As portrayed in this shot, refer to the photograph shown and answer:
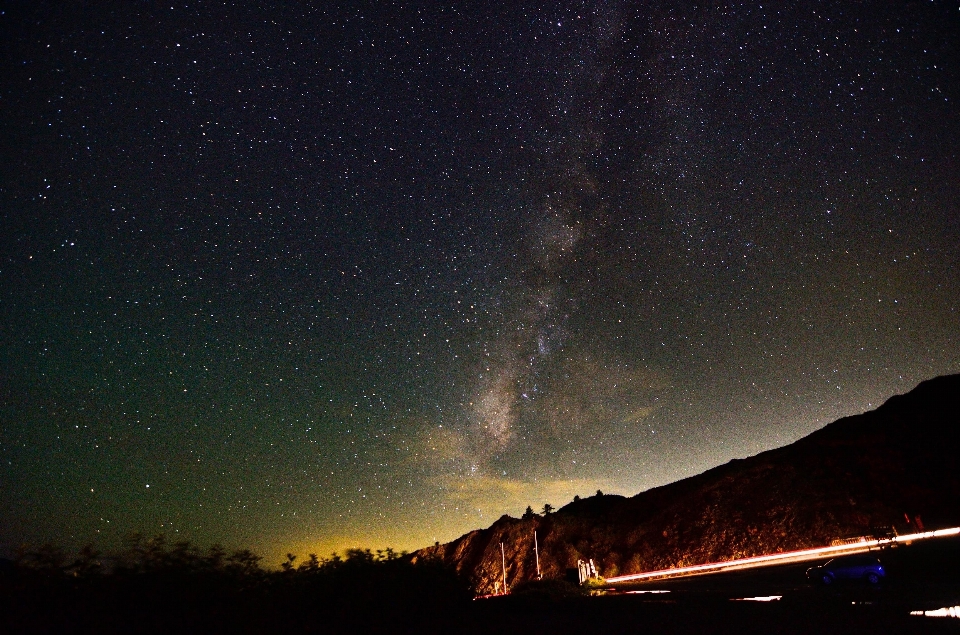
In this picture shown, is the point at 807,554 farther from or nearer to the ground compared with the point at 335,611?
nearer to the ground

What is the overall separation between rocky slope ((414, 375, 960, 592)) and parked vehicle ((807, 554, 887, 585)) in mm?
19367

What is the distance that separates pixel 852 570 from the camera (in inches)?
653

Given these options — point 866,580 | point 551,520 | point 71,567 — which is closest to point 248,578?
point 71,567

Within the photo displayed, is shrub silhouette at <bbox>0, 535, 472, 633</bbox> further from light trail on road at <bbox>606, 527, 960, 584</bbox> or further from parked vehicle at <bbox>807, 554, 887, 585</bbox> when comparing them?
light trail on road at <bbox>606, 527, 960, 584</bbox>

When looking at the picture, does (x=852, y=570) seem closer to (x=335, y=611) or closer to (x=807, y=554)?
(x=807, y=554)

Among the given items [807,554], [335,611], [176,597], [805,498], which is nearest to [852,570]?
[807,554]

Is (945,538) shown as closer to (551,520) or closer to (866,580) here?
(866,580)

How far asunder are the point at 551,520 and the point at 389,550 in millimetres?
56749

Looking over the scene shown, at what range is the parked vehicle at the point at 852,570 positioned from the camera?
16.2 m

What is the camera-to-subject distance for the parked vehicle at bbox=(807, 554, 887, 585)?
16.2m

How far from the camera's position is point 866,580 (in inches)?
643

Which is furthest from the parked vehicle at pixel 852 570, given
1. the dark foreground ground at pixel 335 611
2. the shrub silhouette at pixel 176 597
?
the shrub silhouette at pixel 176 597

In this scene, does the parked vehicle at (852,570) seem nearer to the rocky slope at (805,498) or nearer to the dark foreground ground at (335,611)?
the dark foreground ground at (335,611)

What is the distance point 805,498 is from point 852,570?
2447 cm
